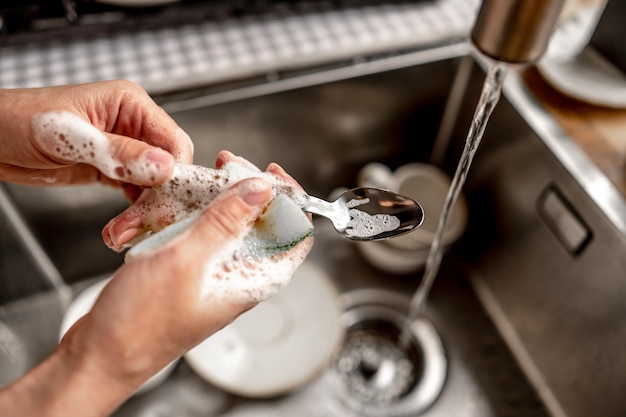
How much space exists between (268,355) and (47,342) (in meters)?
0.32

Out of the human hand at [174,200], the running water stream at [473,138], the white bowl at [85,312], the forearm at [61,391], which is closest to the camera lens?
the forearm at [61,391]

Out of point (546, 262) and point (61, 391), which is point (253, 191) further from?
point (546, 262)

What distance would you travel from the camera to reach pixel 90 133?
443mm

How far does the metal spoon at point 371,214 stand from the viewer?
0.49 m

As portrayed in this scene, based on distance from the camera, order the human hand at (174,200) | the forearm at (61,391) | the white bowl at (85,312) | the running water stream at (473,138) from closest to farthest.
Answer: the forearm at (61,391) < the human hand at (174,200) < the running water stream at (473,138) < the white bowl at (85,312)

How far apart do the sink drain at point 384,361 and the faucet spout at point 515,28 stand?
427 mm

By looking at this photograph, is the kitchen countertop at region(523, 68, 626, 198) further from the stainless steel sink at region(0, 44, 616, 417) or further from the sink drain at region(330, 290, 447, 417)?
the sink drain at region(330, 290, 447, 417)

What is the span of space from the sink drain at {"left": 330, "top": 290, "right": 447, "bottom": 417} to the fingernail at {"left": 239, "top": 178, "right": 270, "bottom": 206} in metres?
0.42

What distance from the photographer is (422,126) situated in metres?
0.84

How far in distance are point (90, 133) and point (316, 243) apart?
1.59 feet

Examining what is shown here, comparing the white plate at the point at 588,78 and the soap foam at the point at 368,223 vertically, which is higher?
the white plate at the point at 588,78

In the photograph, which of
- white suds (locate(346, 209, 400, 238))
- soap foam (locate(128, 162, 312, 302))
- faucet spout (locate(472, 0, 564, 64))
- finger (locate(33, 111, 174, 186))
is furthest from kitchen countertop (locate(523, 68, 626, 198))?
finger (locate(33, 111, 174, 186))

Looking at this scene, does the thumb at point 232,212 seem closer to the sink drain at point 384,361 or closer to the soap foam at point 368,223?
the soap foam at point 368,223

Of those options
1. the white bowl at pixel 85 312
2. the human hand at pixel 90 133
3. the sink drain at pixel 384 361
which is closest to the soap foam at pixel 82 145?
the human hand at pixel 90 133
